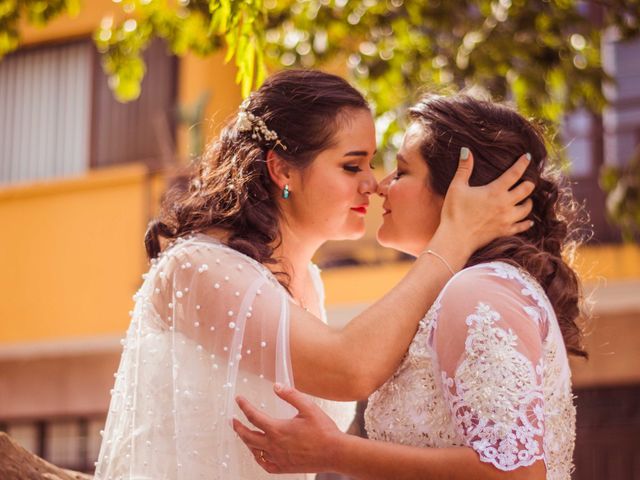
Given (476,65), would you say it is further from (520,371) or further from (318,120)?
(520,371)

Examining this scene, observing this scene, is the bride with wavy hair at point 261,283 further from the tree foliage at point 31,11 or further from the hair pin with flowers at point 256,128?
the tree foliage at point 31,11

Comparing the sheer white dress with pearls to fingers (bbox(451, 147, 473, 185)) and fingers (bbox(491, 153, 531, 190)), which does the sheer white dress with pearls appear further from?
fingers (bbox(491, 153, 531, 190))

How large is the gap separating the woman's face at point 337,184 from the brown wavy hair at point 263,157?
0.03 meters

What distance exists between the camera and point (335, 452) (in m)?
2.98

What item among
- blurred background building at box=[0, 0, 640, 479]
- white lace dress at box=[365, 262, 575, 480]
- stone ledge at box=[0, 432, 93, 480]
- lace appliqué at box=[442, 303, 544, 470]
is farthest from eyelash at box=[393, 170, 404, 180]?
blurred background building at box=[0, 0, 640, 479]

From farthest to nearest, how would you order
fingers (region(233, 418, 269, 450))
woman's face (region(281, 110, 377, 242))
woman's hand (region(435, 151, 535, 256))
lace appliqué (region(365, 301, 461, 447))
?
woman's face (region(281, 110, 377, 242)) → woman's hand (region(435, 151, 535, 256)) → lace appliqué (region(365, 301, 461, 447)) → fingers (region(233, 418, 269, 450))

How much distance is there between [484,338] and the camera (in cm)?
297

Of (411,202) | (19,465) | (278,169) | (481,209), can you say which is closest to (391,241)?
(411,202)

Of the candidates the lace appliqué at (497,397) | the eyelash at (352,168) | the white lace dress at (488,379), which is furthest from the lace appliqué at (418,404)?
the eyelash at (352,168)

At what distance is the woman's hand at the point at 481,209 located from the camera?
3.37m

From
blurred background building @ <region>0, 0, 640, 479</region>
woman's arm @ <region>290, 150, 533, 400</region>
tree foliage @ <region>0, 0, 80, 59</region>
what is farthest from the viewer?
blurred background building @ <region>0, 0, 640, 479</region>

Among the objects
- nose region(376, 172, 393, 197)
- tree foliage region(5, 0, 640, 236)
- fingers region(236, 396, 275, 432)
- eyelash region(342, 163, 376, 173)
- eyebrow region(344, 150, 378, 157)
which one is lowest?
fingers region(236, 396, 275, 432)

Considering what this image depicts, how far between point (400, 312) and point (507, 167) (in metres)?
0.59

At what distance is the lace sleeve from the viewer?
2.92 meters
